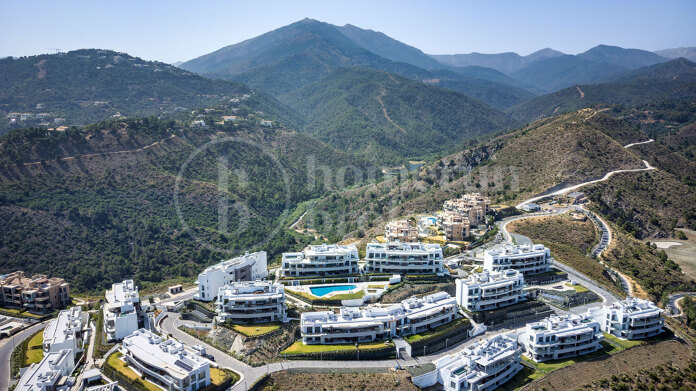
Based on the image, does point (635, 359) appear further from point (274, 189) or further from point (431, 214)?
point (274, 189)

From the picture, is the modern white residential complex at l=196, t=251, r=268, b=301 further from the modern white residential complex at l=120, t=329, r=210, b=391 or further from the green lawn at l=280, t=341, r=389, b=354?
the green lawn at l=280, t=341, r=389, b=354

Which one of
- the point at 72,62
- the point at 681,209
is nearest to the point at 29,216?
the point at 681,209

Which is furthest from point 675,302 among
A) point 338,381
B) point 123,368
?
point 123,368

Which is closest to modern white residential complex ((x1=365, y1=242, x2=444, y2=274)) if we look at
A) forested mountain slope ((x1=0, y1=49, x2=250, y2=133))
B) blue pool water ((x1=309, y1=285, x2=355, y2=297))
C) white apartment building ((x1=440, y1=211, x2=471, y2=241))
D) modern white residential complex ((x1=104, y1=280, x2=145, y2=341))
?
blue pool water ((x1=309, y1=285, x2=355, y2=297))

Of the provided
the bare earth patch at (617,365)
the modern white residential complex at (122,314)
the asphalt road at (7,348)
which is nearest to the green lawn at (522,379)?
the bare earth patch at (617,365)

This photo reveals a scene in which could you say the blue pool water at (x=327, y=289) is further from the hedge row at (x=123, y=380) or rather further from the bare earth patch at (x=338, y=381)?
the hedge row at (x=123, y=380)
